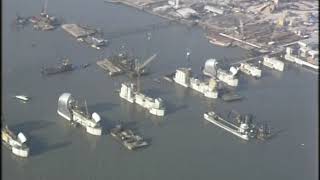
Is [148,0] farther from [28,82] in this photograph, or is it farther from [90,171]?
[90,171]

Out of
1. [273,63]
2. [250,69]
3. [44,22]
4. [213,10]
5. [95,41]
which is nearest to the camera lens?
[250,69]

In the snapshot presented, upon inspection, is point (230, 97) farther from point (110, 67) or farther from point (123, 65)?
point (110, 67)

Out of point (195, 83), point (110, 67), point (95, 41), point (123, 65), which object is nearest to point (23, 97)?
point (110, 67)

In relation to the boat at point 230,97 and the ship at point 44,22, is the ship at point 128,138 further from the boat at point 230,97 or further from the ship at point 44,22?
the ship at point 44,22

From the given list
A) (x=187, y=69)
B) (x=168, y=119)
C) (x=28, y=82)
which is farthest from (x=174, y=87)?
(x=28, y=82)

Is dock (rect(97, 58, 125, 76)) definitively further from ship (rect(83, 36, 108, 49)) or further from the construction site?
the construction site

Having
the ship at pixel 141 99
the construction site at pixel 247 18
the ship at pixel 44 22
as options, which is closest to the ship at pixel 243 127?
the ship at pixel 141 99
